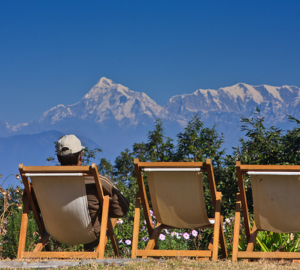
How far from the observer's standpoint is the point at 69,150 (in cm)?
370

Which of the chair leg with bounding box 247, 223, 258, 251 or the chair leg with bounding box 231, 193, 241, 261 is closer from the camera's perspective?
the chair leg with bounding box 231, 193, 241, 261

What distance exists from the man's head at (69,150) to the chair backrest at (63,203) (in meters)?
0.34

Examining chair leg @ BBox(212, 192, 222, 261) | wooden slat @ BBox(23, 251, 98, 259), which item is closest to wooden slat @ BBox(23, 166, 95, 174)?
wooden slat @ BBox(23, 251, 98, 259)

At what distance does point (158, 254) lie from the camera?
11.1 ft

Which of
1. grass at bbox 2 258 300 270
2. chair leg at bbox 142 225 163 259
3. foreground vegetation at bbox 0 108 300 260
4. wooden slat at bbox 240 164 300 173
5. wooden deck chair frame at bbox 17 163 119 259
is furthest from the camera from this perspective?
foreground vegetation at bbox 0 108 300 260

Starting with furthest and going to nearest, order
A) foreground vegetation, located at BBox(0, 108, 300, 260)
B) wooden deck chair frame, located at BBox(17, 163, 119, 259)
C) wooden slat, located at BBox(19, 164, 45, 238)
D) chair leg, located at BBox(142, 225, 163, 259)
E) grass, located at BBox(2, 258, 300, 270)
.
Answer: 1. foreground vegetation, located at BBox(0, 108, 300, 260)
2. chair leg, located at BBox(142, 225, 163, 259)
3. wooden slat, located at BBox(19, 164, 45, 238)
4. wooden deck chair frame, located at BBox(17, 163, 119, 259)
5. grass, located at BBox(2, 258, 300, 270)

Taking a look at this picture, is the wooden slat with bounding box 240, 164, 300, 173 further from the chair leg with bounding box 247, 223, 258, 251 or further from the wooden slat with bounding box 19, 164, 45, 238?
the wooden slat with bounding box 19, 164, 45, 238

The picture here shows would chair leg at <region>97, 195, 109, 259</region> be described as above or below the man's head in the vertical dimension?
below

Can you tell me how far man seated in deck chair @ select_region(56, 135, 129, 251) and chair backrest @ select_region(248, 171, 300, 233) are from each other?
1152 mm

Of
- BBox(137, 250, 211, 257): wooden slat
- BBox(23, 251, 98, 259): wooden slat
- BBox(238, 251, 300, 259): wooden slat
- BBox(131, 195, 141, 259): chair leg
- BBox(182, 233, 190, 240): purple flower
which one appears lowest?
BBox(182, 233, 190, 240): purple flower

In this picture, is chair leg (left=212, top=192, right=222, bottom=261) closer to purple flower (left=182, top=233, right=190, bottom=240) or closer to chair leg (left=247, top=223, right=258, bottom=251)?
chair leg (left=247, top=223, right=258, bottom=251)

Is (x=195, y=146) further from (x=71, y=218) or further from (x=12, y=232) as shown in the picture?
(x=71, y=218)

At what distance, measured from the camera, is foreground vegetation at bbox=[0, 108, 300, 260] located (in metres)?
4.88

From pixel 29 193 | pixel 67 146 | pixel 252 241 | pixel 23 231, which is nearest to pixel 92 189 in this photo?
pixel 67 146
